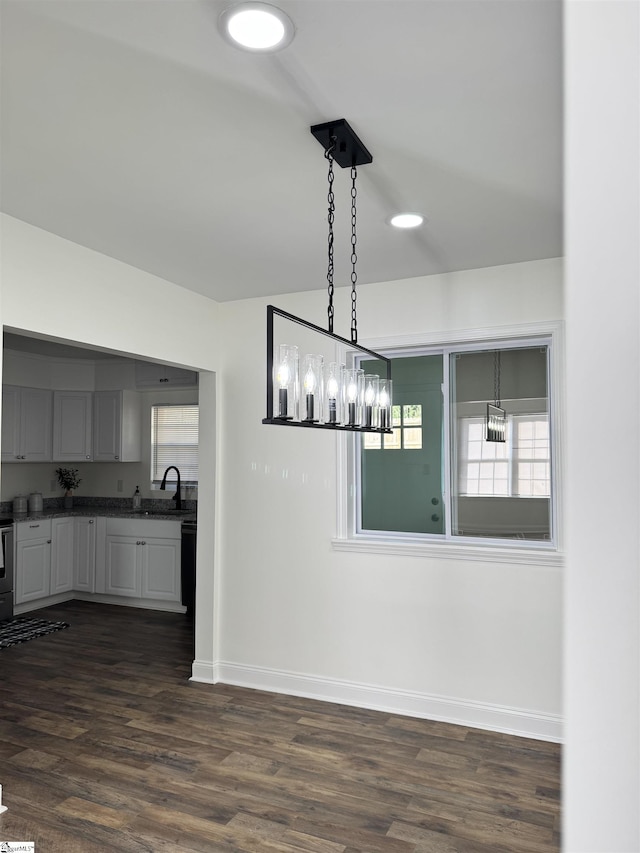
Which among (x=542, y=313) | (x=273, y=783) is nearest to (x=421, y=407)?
(x=542, y=313)

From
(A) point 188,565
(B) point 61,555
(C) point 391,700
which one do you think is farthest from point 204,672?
(B) point 61,555

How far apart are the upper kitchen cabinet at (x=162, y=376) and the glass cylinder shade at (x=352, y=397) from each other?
4.41m

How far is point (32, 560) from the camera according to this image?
6.16 metres

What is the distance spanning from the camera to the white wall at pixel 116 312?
2945mm

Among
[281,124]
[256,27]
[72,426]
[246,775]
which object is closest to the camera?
[256,27]

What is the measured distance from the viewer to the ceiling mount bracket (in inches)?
82.7

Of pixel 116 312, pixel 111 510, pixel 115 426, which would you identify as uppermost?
pixel 116 312

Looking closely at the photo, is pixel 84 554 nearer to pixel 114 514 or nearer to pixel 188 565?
pixel 114 514

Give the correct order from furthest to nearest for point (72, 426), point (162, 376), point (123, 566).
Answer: point (72, 426) → point (162, 376) → point (123, 566)

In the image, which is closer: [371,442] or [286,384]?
[286,384]

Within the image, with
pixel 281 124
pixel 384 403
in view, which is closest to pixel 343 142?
pixel 281 124

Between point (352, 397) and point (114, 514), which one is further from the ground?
point (352, 397)

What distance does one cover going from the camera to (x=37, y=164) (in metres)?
2.41

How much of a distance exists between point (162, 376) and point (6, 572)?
245 cm
